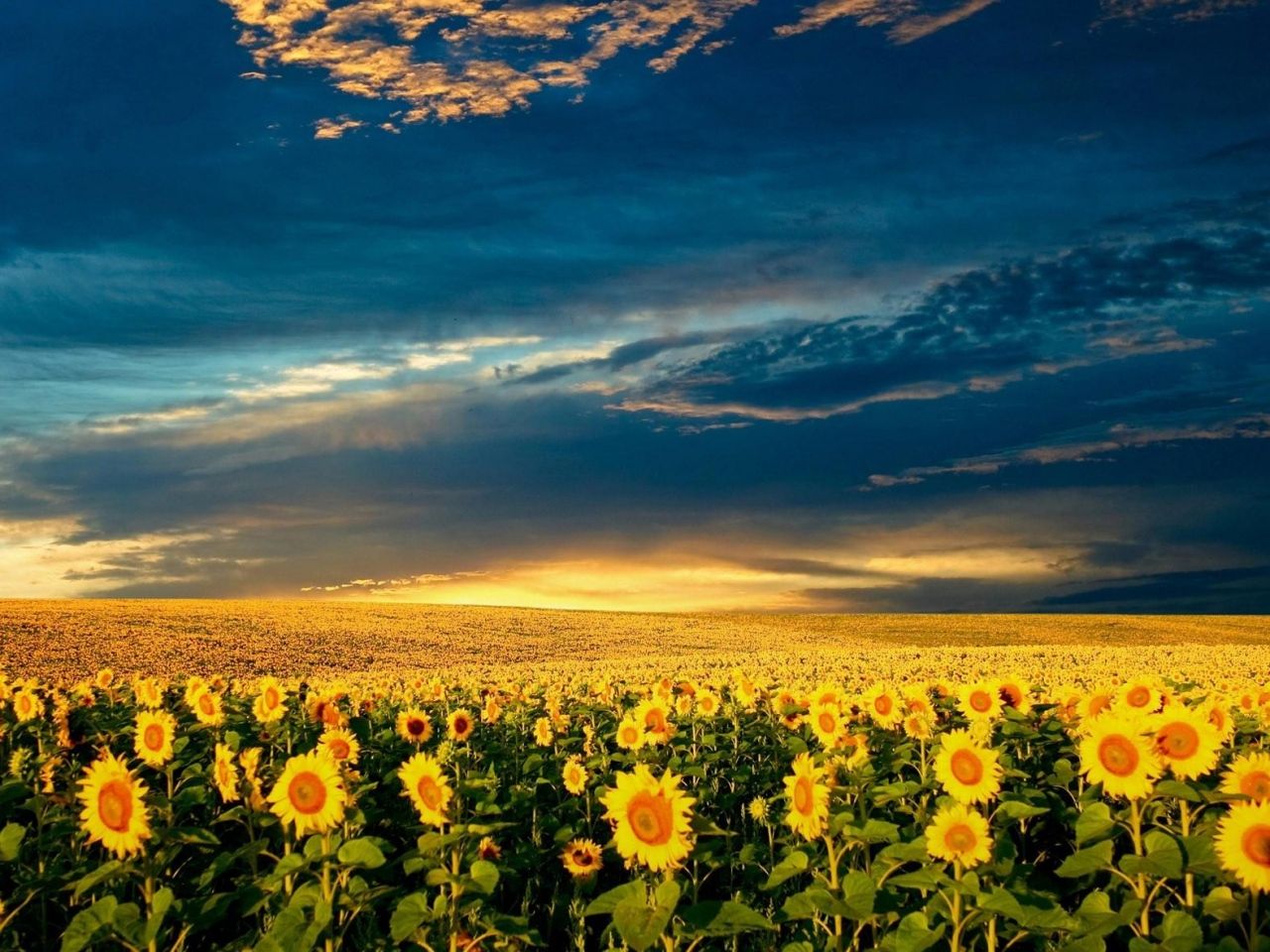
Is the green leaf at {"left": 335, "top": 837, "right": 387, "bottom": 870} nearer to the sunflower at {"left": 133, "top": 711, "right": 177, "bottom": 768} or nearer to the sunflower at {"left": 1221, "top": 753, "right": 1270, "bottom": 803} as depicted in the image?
the sunflower at {"left": 133, "top": 711, "right": 177, "bottom": 768}

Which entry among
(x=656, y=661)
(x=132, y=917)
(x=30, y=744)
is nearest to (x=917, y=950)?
Answer: (x=132, y=917)

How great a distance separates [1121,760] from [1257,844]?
1.31 m

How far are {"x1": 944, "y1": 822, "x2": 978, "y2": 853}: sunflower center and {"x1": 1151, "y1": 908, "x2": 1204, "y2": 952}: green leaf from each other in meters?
1.02

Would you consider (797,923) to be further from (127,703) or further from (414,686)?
(127,703)

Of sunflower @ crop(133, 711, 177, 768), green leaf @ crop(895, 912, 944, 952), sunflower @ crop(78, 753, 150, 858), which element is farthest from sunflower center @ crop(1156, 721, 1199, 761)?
sunflower @ crop(133, 711, 177, 768)

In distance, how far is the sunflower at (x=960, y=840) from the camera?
6.02 m

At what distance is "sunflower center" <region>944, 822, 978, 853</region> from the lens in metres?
6.04

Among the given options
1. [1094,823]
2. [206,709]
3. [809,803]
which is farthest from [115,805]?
[1094,823]

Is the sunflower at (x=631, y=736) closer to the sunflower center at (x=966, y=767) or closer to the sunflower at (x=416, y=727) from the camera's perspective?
the sunflower at (x=416, y=727)

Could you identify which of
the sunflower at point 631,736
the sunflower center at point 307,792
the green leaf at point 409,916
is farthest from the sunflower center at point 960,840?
the sunflower at point 631,736

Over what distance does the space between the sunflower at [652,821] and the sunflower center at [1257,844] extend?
2876mm

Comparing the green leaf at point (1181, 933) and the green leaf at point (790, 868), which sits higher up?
the green leaf at point (790, 868)

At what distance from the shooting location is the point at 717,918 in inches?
209

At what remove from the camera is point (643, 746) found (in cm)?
1021
